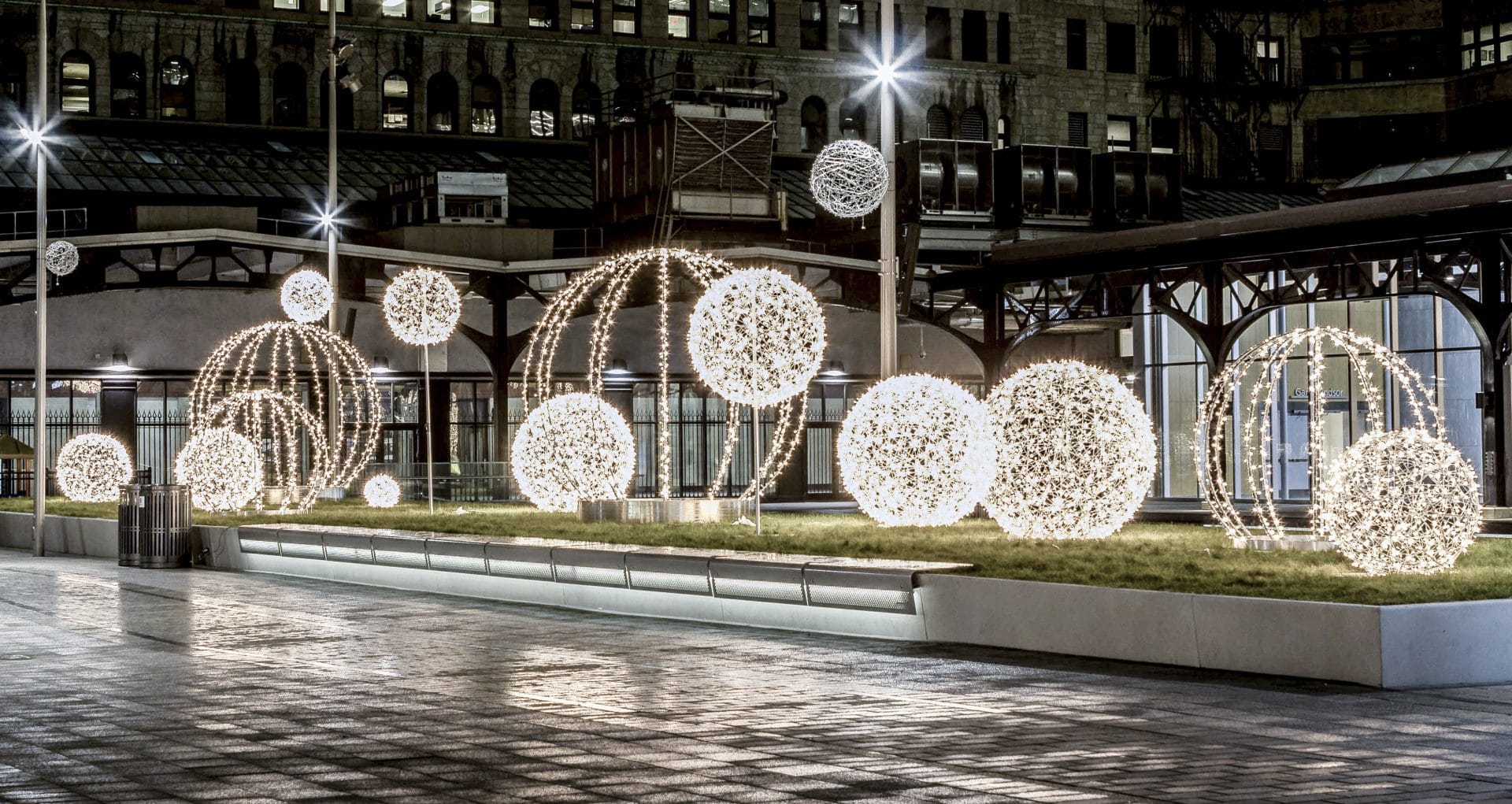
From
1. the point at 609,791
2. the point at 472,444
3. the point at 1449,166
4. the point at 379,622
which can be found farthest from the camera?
the point at 472,444

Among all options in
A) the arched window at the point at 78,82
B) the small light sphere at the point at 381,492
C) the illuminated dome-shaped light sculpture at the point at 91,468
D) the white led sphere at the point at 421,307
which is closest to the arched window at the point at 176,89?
the arched window at the point at 78,82

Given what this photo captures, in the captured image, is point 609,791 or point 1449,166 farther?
point 1449,166

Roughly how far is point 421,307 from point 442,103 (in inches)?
1290

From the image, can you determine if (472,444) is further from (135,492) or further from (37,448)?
(135,492)

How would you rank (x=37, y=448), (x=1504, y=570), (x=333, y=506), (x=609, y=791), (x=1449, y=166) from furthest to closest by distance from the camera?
(x=1449, y=166)
(x=333, y=506)
(x=37, y=448)
(x=1504, y=570)
(x=609, y=791)

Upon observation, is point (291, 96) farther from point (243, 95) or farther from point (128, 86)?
point (128, 86)

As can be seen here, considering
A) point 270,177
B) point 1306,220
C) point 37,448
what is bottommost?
point 37,448

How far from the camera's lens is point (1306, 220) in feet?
127

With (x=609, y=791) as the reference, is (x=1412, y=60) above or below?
above

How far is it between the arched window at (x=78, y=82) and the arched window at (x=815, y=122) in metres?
21.5

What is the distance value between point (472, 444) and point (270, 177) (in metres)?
9.69

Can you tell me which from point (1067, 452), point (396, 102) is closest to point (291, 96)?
point (396, 102)

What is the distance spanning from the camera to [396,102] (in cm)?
5841

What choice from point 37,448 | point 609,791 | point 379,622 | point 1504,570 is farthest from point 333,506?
point 609,791
